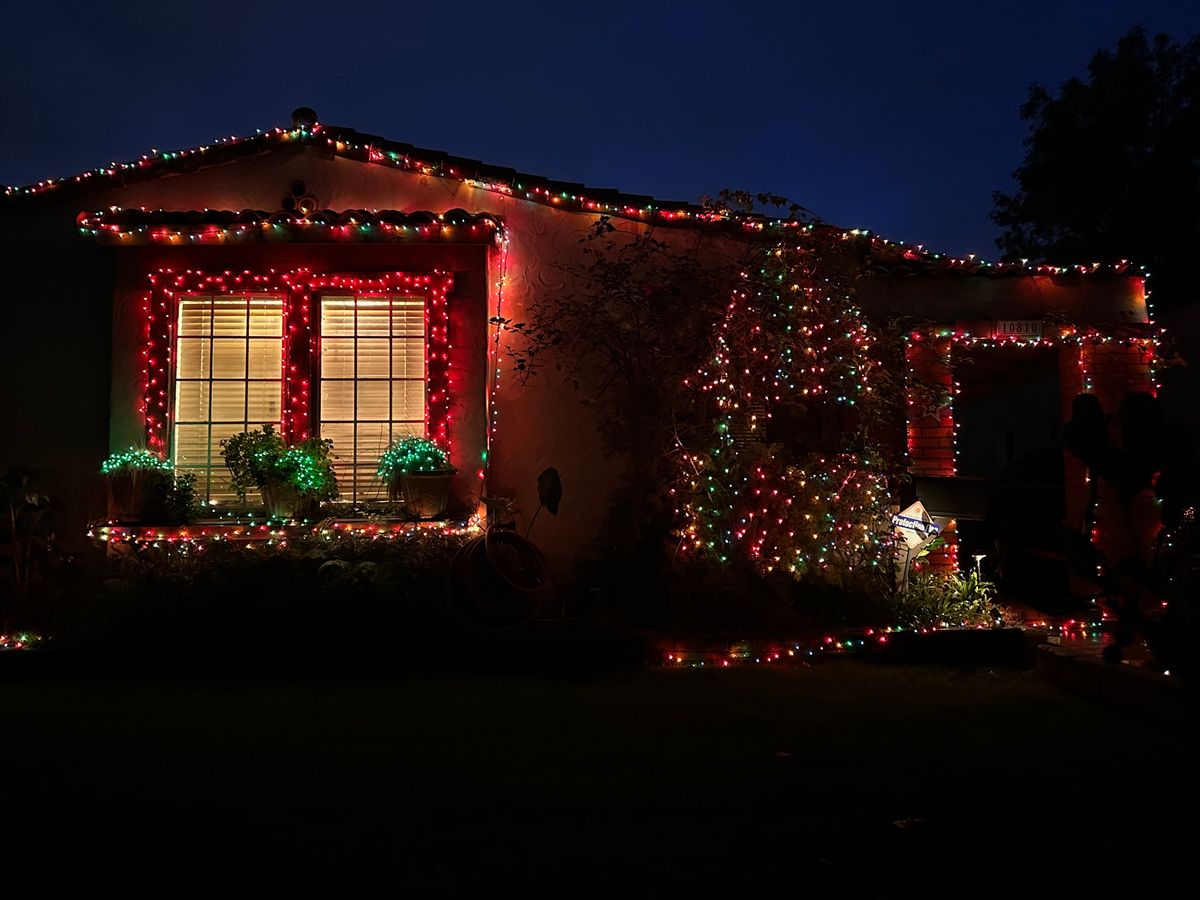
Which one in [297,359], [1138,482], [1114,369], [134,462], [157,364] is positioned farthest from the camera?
[1114,369]

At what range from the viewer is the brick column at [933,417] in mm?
8031

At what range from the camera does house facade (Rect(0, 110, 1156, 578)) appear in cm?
761

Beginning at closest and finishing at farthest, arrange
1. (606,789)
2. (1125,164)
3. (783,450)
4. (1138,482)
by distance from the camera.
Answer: (1138,482) < (606,789) < (783,450) < (1125,164)

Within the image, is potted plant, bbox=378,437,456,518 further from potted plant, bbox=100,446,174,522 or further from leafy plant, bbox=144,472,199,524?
potted plant, bbox=100,446,174,522

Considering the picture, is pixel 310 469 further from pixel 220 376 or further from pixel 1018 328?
pixel 1018 328

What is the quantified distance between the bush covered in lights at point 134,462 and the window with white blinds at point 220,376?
0.31 meters

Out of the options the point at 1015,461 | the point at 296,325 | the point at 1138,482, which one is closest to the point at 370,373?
the point at 296,325

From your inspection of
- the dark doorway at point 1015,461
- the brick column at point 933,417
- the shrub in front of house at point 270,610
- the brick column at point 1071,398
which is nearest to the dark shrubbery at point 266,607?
the shrub in front of house at point 270,610

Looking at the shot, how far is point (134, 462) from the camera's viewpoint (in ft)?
23.4

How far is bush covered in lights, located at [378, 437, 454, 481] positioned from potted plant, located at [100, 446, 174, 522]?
159 centimetres

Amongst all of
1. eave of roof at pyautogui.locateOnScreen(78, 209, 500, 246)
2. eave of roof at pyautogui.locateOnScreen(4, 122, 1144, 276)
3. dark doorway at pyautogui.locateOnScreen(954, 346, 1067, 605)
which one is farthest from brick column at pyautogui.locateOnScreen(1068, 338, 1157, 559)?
eave of roof at pyautogui.locateOnScreen(78, 209, 500, 246)

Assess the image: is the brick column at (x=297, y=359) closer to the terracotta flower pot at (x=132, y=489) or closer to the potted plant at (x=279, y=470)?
the potted plant at (x=279, y=470)

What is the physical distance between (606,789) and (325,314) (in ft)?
17.7

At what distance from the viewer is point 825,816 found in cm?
331
